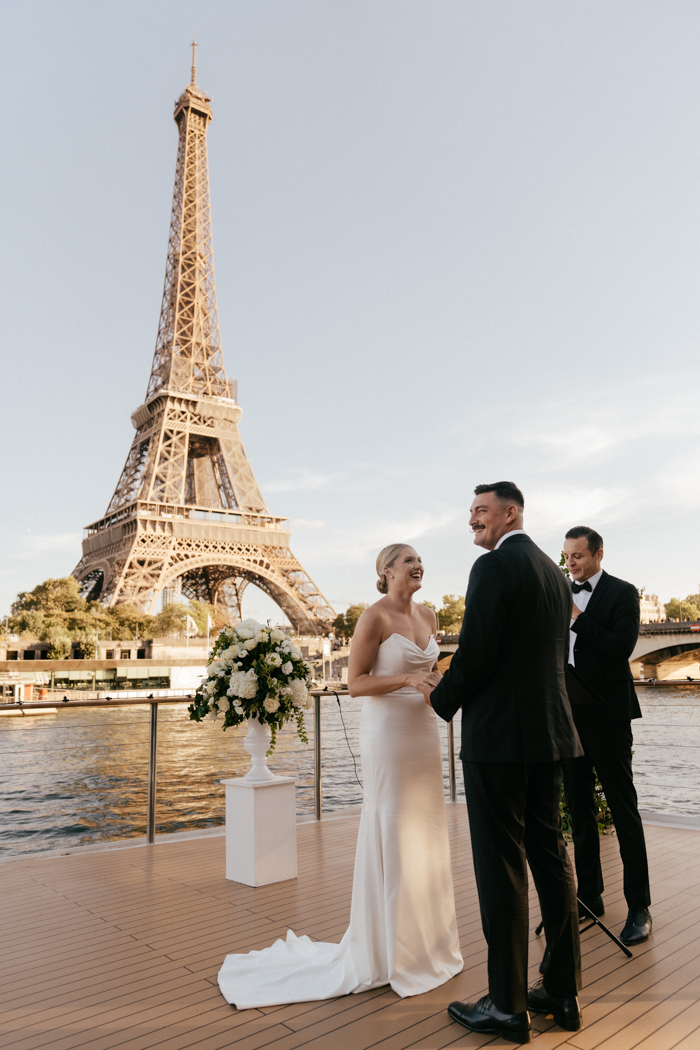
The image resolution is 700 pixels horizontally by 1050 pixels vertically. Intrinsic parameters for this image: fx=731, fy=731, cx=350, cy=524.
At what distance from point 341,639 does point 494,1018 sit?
61.4 metres

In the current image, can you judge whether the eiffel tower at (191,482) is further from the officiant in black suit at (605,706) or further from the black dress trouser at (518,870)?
the black dress trouser at (518,870)

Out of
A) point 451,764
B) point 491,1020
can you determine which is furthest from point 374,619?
point 451,764

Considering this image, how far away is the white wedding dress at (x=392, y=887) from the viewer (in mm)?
2588

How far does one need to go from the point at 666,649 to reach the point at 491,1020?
130 ft

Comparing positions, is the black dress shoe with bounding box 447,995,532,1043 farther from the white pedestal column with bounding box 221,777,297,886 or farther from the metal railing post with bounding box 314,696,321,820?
the metal railing post with bounding box 314,696,321,820

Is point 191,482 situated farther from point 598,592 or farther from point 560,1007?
point 560,1007

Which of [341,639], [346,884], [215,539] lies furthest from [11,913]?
[341,639]

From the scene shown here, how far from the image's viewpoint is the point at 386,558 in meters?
2.94

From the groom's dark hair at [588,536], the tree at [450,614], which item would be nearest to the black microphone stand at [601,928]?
the groom's dark hair at [588,536]

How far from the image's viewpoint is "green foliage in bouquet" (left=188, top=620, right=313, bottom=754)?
422 centimetres

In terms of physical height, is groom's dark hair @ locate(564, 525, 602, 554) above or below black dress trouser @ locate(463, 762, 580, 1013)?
above

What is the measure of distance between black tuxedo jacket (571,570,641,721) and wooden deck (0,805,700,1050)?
936 mm

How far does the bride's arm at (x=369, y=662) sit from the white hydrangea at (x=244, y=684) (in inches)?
56.8

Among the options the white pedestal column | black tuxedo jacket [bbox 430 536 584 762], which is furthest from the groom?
the white pedestal column
